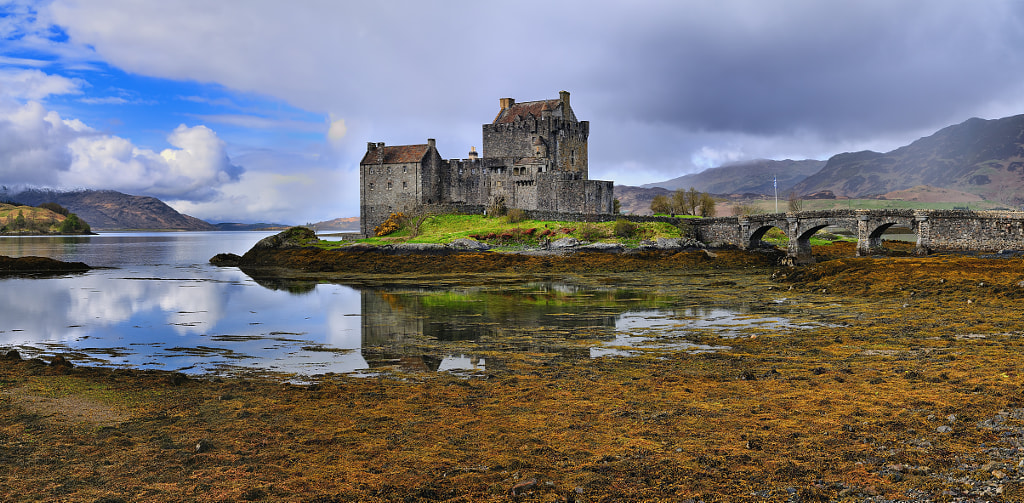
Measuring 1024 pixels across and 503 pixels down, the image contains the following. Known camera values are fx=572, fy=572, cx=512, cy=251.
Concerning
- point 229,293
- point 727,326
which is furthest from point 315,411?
point 229,293

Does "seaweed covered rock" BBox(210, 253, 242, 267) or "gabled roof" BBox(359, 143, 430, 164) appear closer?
"seaweed covered rock" BBox(210, 253, 242, 267)

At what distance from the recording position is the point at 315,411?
32.6 feet

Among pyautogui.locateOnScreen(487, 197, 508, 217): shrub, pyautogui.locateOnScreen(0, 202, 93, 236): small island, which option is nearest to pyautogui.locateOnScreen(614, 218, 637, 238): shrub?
pyautogui.locateOnScreen(487, 197, 508, 217): shrub

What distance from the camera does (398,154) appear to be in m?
75.4

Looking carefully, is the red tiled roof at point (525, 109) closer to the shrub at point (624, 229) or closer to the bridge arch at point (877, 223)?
the shrub at point (624, 229)

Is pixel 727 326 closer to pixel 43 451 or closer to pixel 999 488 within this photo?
pixel 999 488

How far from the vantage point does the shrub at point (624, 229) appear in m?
55.8

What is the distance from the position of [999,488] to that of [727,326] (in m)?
12.9

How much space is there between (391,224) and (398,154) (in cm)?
1227

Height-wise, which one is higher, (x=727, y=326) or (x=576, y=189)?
(x=576, y=189)

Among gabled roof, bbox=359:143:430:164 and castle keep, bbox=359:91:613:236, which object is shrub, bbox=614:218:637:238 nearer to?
castle keep, bbox=359:91:613:236

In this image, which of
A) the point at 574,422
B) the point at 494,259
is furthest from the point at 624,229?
the point at 574,422

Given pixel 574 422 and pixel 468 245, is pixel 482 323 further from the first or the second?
pixel 468 245

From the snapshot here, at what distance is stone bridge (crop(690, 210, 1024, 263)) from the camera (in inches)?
1763
